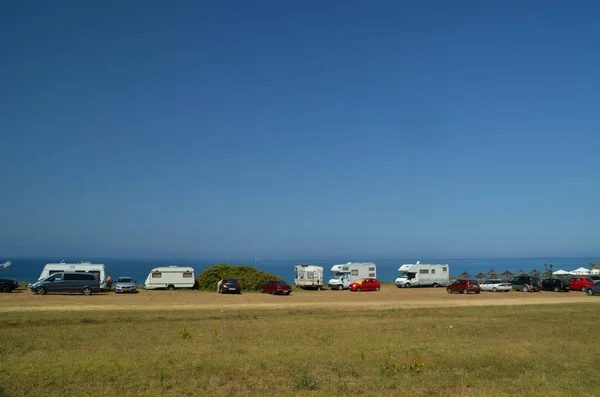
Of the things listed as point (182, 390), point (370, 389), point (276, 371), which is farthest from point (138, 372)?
point (370, 389)

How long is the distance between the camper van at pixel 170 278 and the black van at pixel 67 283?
29.5 feet

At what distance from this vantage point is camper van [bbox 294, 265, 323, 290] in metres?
58.7

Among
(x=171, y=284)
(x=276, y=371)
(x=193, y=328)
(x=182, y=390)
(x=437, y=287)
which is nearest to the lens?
(x=182, y=390)

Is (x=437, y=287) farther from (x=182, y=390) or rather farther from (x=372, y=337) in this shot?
(x=182, y=390)

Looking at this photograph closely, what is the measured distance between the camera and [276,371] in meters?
12.9

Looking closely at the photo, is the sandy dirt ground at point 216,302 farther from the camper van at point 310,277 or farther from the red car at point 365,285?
the camper van at point 310,277

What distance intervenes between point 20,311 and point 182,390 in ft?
67.4

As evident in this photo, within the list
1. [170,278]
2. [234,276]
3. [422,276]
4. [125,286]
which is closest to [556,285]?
[422,276]

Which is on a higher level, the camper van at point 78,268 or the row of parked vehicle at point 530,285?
the camper van at point 78,268

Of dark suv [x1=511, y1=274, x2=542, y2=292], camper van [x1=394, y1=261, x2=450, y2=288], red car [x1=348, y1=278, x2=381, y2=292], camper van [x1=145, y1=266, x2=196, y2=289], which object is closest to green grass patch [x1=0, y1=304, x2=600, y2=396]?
Answer: camper van [x1=145, y1=266, x2=196, y2=289]

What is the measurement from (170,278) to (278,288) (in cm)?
1270

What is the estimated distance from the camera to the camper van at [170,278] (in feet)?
176

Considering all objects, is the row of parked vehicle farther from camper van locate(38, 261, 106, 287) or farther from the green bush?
camper van locate(38, 261, 106, 287)

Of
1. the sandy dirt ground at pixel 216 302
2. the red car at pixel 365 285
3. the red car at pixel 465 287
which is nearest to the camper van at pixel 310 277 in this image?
the red car at pixel 365 285
